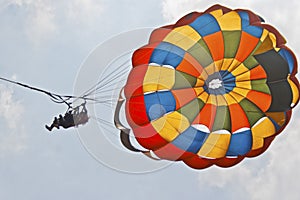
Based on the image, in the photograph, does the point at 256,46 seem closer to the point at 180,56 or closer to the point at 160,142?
the point at 180,56

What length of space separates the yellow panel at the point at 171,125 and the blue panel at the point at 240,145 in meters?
1.07

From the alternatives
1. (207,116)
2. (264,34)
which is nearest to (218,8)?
(264,34)

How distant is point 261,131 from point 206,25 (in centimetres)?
259

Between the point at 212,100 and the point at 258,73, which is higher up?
the point at 258,73

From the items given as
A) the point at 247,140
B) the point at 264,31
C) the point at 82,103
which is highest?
the point at 264,31

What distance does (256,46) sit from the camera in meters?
11.8

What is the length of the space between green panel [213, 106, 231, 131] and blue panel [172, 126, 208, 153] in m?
0.40

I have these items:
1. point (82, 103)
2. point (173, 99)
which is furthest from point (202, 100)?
point (82, 103)

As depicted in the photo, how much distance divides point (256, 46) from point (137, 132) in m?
3.20

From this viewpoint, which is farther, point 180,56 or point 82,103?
point 180,56

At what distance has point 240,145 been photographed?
464 inches

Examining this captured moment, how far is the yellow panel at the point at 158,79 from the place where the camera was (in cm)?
1132

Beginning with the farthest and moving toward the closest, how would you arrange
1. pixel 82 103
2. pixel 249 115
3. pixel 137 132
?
1. pixel 249 115
2. pixel 137 132
3. pixel 82 103

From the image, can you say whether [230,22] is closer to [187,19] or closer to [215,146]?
[187,19]
